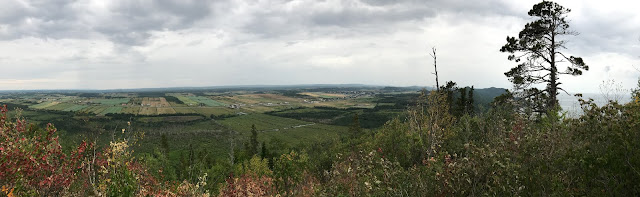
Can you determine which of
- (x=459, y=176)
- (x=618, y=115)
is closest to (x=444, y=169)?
(x=459, y=176)

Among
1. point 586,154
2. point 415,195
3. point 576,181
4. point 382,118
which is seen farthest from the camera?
point 382,118

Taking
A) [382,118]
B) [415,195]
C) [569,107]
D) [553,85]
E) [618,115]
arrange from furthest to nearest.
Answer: [382,118] < [553,85] < [569,107] < [415,195] < [618,115]

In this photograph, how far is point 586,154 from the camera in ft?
20.7

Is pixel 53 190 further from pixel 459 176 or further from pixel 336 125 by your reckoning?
pixel 336 125

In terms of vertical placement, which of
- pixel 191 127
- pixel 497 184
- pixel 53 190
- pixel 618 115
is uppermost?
pixel 618 115

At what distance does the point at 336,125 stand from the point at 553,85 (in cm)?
12365

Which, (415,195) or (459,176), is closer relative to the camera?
(459,176)

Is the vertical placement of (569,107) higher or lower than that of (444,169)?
higher

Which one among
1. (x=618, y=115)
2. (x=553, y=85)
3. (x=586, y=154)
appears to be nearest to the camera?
(x=586, y=154)

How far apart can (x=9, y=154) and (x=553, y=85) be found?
26.0 meters

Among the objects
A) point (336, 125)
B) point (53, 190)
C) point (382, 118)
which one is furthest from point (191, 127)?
point (53, 190)

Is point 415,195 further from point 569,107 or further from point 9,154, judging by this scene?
point 569,107

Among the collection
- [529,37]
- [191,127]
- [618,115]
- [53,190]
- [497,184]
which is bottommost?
[191,127]

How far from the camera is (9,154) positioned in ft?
25.5
